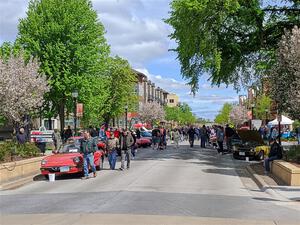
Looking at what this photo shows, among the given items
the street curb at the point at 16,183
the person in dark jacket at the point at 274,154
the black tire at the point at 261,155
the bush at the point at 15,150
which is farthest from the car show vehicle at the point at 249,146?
the street curb at the point at 16,183

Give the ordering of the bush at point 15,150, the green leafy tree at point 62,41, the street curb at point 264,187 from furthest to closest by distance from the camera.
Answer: the green leafy tree at point 62,41 < the bush at point 15,150 < the street curb at point 264,187

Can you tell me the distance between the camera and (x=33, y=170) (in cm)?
2031

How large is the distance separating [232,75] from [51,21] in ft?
58.5

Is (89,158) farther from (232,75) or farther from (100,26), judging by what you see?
(100,26)

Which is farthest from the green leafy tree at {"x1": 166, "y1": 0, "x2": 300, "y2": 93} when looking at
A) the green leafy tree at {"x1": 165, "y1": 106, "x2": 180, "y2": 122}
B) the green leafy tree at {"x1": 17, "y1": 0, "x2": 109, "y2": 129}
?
the green leafy tree at {"x1": 165, "y1": 106, "x2": 180, "y2": 122}

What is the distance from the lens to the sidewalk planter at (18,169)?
56.9 feet

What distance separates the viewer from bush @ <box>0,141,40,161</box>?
20.0m

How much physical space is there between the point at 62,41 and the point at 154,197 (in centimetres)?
3181

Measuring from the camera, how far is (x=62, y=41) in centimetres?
4303

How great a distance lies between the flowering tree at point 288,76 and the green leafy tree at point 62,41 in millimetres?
22015

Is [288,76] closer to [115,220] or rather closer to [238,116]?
[115,220]

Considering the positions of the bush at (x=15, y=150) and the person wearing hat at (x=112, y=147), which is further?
the person wearing hat at (x=112, y=147)

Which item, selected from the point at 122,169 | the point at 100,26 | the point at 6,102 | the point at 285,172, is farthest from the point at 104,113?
the point at 285,172

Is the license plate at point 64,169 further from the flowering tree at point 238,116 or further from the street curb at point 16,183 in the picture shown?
the flowering tree at point 238,116
